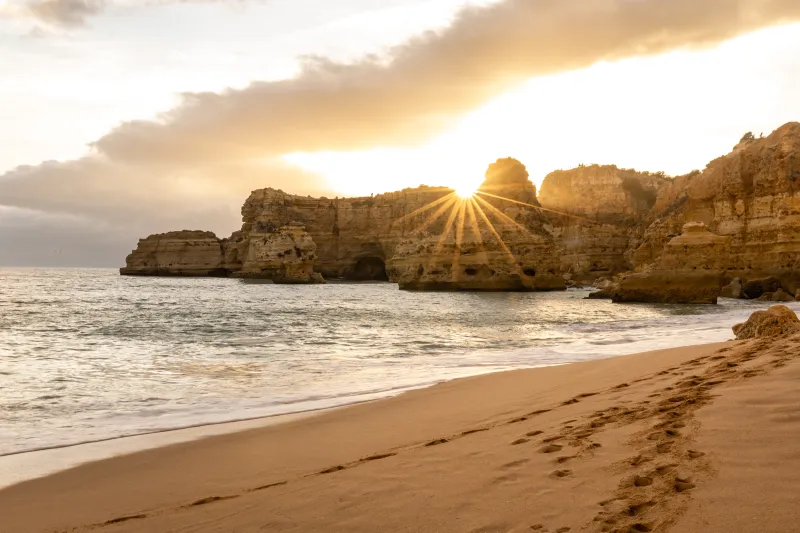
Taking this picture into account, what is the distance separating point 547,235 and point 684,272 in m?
35.9

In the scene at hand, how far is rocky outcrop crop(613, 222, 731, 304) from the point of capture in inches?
1345

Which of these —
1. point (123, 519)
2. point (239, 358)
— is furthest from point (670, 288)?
point (123, 519)

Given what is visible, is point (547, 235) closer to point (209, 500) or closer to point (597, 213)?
point (597, 213)

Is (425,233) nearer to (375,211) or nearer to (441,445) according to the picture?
(375,211)

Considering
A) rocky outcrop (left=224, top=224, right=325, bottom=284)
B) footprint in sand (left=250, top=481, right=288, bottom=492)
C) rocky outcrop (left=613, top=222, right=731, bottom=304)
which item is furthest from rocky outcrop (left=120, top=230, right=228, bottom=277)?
footprint in sand (left=250, top=481, right=288, bottom=492)

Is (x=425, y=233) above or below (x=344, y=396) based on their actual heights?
above

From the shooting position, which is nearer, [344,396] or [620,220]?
[344,396]

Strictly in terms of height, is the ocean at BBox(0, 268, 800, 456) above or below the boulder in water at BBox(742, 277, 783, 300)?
below

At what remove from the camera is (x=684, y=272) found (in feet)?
114

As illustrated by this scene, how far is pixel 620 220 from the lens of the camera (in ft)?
293

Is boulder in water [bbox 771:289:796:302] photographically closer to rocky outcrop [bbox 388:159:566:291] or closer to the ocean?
the ocean

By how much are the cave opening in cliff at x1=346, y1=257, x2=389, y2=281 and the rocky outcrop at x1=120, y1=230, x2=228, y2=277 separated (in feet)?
83.2

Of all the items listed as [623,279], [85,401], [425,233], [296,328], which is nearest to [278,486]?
[85,401]

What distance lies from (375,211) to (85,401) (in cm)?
8915
